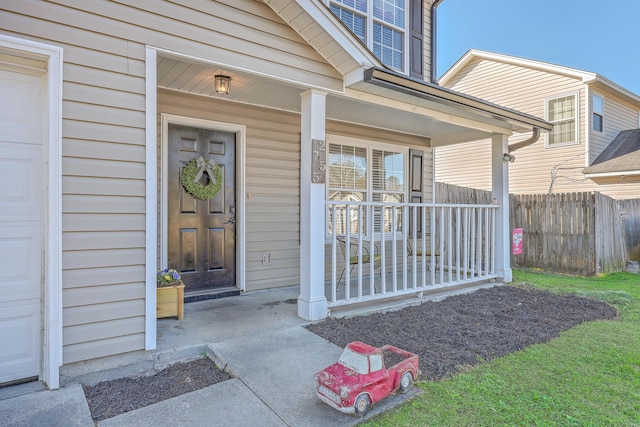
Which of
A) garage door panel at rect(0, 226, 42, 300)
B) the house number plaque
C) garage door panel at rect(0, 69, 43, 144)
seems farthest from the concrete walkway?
garage door panel at rect(0, 69, 43, 144)

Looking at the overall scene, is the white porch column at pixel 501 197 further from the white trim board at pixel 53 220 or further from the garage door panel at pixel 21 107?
the garage door panel at pixel 21 107

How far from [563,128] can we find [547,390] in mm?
10132

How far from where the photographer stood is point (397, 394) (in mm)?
2314

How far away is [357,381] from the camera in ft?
6.75

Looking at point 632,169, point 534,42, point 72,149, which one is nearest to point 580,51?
point 534,42

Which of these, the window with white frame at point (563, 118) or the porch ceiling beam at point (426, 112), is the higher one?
the window with white frame at point (563, 118)

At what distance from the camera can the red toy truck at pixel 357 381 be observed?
2020 mm

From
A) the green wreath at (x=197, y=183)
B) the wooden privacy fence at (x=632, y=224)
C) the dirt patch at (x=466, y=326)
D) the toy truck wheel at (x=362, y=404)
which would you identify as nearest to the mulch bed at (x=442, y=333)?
the dirt patch at (x=466, y=326)

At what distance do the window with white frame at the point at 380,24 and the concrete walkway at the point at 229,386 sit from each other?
419 centimetres

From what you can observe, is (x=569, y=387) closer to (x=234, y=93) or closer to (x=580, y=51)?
(x=234, y=93)

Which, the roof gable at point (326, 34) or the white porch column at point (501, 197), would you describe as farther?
the white porch column at point (501, 197)

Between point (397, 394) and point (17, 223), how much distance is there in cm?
266

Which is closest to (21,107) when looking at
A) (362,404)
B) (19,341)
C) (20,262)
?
(20,262)

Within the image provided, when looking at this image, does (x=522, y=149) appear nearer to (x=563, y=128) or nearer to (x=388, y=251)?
(x=563, y=128)
